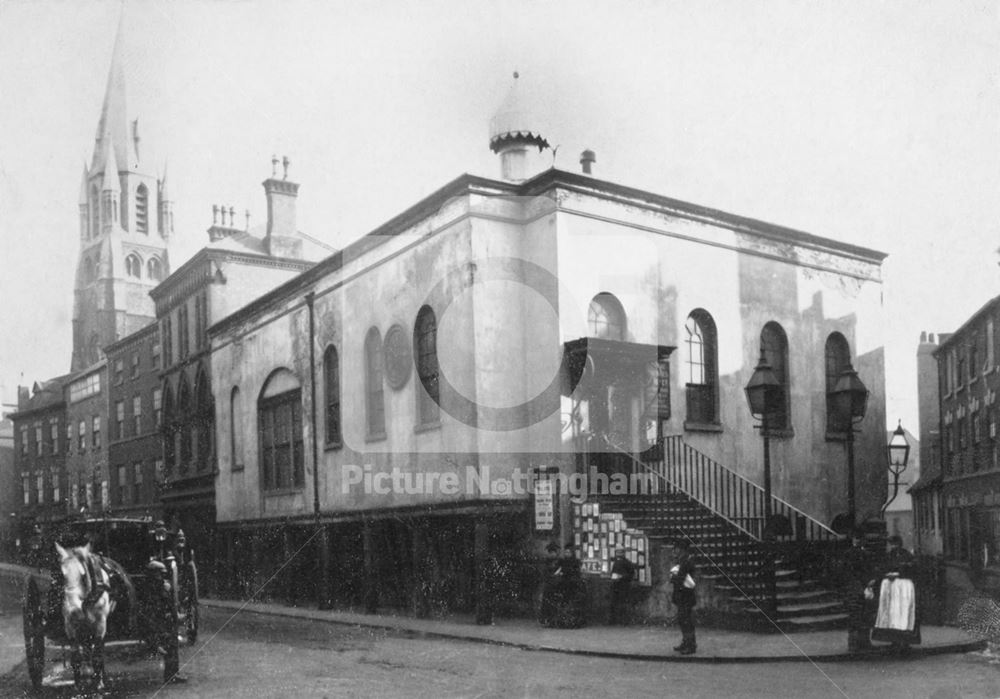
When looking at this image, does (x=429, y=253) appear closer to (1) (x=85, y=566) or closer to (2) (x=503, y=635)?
(2) (x=503, y=635)

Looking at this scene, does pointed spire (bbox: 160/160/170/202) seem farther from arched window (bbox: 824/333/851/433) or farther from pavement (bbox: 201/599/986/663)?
arched window (bbox: 824/333/851/433)

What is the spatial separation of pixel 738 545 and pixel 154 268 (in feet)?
100

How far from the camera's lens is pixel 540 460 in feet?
59.0

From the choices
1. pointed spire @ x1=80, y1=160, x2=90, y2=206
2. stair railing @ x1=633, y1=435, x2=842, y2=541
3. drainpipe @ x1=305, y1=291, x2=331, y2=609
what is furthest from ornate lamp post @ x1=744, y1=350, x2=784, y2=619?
drainpipe @ x1=305, y1=291, x2=331, y2=609

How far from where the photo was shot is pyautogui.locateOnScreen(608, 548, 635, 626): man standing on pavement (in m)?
16.0

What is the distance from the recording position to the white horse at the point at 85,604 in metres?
9.45

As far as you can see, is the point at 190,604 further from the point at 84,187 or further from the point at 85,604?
the point at 84,187

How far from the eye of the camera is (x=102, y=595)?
9906 mm

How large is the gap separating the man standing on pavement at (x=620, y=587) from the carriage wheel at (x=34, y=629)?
28.0 feet

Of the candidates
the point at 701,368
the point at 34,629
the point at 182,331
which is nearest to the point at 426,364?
the point at 701,368

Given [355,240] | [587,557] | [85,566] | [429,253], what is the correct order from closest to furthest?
1. [85,566]
2. [587,557]
3. [429,253]
4. [355,240]

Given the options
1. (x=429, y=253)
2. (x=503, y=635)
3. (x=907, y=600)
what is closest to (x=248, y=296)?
(x=429, y=253)

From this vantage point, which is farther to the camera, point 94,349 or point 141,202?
point 94,349

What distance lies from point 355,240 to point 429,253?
310 centimetres
